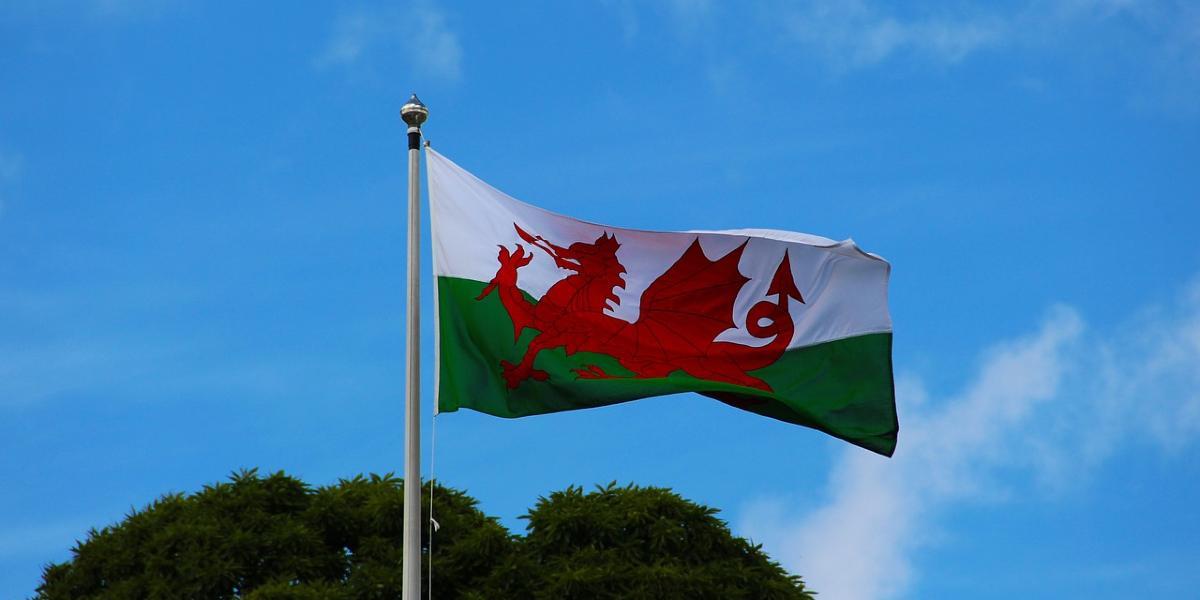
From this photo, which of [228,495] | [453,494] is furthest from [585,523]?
[228,495]

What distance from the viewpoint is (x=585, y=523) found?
2034 centimetres

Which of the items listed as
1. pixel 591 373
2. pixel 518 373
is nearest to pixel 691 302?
pixel 591 373

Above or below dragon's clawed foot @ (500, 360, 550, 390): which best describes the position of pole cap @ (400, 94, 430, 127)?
above

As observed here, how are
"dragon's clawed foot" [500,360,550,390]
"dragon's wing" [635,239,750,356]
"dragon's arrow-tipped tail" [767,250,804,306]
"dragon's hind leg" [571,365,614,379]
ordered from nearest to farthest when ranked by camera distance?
"dragon's clawed foot" [500,360,550,390], "dragon's hind leg" [571,365,614,379], "dragon's wing" [635,239,750,356], "dragon's arrow-tipped tail" [767,250,804,306]

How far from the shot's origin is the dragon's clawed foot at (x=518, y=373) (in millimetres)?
14508

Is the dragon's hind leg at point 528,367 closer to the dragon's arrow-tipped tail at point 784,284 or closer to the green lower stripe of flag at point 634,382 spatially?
the green lower stripe of flag at point 634,382

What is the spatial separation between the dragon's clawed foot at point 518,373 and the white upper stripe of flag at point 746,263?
0.85 metres

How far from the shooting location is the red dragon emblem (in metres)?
14.9

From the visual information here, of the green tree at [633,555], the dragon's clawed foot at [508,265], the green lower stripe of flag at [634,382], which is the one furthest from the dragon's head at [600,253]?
the green tree at [633,555]

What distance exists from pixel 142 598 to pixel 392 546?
10.6 feet

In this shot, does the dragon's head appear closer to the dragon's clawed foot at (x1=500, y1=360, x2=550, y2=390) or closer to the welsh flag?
the welsh flag

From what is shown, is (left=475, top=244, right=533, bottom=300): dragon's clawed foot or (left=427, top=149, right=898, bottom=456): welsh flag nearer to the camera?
(left=427, top=149, right=898, bottom=456): welsh flag

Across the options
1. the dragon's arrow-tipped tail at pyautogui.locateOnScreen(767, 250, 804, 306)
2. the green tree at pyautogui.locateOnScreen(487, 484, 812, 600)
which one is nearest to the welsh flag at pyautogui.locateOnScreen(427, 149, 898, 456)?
the dragon's arrow-tipped tail at pyautogui.locateOnScreen(767, 250, 804, 306)

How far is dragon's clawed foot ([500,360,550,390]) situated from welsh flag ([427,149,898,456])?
1cm
